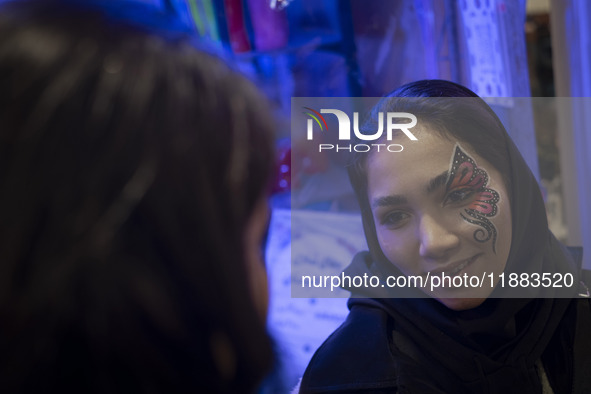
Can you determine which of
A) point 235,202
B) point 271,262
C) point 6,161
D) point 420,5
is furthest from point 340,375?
point 420,5

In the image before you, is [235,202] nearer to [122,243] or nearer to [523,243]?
[122,243]

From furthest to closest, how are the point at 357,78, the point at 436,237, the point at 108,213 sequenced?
the point at 357,78, the point at 436,237, the point at 108,213

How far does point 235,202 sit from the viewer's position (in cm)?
43

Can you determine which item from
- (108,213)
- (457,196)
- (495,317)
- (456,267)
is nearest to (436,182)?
(457,196)

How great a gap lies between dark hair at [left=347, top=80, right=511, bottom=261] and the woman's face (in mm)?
19

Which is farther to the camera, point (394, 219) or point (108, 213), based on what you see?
point (394, 219)

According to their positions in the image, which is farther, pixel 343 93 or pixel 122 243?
pixel 343 93

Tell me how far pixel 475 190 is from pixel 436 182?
0.08 m

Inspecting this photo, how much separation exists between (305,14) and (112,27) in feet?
2.27

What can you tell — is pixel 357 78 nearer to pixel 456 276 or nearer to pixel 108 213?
pixel 456 276

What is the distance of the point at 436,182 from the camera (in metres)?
0.81

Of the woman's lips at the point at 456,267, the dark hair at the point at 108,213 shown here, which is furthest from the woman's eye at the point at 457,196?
the dark hair at the point at 108,213

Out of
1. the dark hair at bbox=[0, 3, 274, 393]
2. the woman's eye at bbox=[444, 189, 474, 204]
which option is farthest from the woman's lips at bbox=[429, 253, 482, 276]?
the dark hair at bbox=[0, 3, 274, 393]

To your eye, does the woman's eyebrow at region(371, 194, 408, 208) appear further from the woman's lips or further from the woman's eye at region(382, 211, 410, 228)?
the woman's lips
